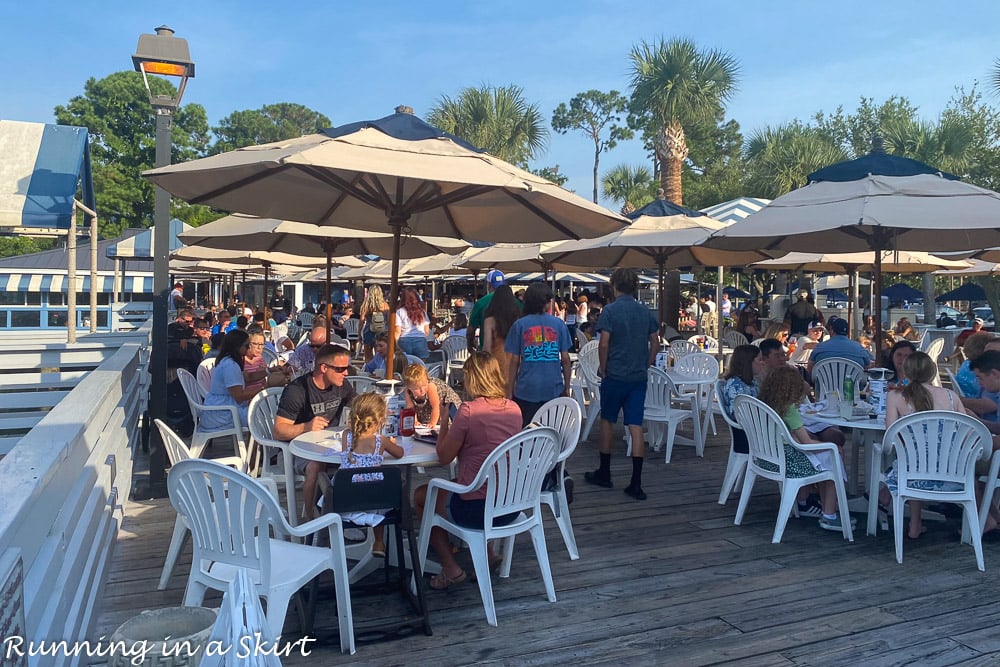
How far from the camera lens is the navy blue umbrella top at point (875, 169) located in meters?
5.22

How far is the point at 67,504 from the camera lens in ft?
9.25

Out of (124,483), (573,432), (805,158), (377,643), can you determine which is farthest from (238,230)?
(805,158)

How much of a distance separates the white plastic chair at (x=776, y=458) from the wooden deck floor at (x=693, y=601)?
173 mm

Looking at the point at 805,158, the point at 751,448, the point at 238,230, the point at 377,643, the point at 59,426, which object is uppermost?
the point at 805,158

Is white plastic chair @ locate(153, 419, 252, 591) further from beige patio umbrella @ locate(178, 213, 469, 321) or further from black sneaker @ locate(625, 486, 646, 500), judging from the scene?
beige patio umbrella @ locate(178, 213, 469, 321)

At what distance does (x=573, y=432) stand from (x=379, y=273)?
12.8 m

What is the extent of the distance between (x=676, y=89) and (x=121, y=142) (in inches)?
1233

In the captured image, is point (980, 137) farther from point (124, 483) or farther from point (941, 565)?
point (124, 483)

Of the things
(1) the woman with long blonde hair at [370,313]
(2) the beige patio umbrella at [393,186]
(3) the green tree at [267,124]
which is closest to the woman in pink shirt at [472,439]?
(2) the beige patio umbrella at [393,186]

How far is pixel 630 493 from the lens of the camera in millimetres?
5414

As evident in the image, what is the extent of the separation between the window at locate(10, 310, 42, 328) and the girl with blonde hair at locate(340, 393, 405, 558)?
14588 millimetres

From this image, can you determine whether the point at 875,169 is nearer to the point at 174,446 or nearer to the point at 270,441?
the point at 270,441

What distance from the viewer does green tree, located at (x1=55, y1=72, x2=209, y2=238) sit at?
115 ft

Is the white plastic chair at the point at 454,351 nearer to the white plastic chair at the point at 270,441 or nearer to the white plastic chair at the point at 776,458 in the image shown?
the white plastic chair at the point at 270,441
